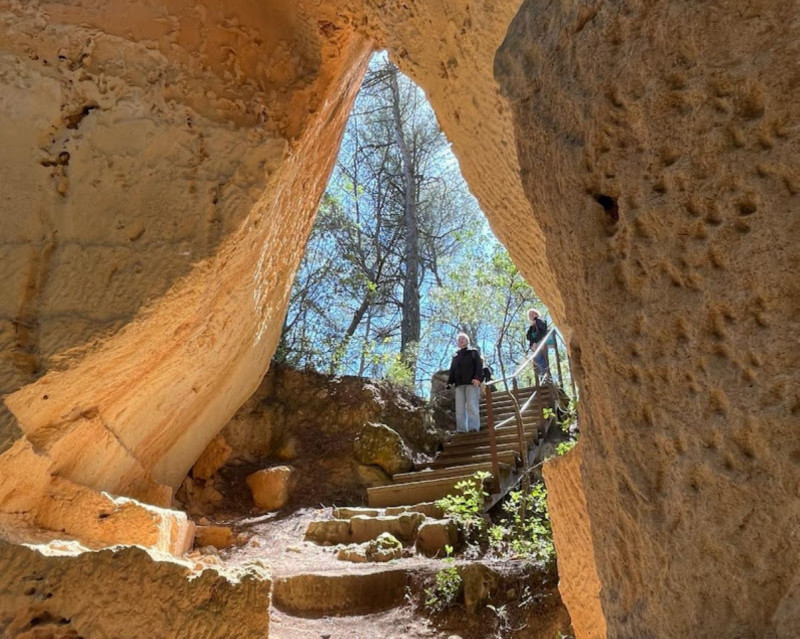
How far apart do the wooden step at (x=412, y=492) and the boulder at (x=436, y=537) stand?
113 centimetres

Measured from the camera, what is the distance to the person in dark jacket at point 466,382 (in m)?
9.20

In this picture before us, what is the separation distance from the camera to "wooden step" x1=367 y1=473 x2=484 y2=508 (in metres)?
7.82

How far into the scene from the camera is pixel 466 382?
9281 mm

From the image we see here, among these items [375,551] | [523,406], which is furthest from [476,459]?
[375,551]

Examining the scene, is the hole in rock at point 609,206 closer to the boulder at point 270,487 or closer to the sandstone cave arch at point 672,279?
the sandstone cave arch at point 672,279

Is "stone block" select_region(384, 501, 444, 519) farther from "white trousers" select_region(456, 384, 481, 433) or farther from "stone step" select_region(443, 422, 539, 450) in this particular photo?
"white trousers" select_region(456, 384, 481, 433)

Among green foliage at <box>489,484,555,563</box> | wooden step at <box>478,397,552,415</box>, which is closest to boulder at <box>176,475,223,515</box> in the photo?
green foliage at <box>489,484,555,563</box>

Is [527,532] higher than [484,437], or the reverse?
[484,437]

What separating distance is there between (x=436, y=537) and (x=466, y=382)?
3025 millimetres

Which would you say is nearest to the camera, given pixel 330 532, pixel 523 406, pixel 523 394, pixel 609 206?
pixel 609 206

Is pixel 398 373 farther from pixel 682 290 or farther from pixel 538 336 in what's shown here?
pixel 682 290

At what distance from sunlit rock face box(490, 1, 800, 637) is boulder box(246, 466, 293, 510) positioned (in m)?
7.39

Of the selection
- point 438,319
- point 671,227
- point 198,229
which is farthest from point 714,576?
point 438,319

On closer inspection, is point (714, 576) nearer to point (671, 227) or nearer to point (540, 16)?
point (671, 227)
